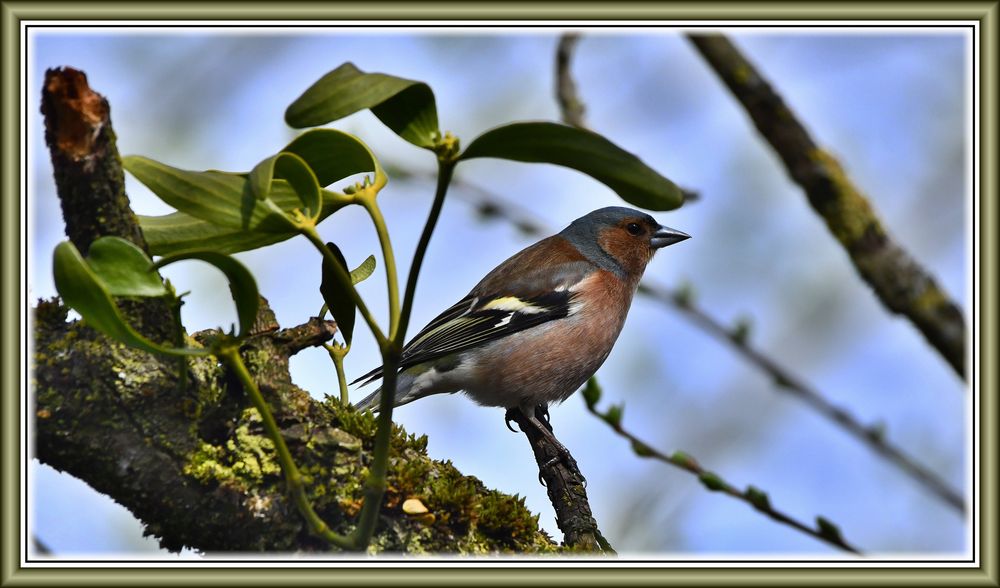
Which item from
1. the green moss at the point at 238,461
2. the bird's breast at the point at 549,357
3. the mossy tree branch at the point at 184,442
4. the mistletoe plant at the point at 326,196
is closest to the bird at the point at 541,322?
the bird's breast at the point at 549,357

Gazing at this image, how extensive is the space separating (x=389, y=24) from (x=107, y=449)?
1.84m

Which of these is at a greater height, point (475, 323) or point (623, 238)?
point (623, 238)

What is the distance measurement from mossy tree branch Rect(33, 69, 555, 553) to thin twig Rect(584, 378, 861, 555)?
989mm

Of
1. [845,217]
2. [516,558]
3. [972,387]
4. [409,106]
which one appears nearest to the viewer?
[409,106]

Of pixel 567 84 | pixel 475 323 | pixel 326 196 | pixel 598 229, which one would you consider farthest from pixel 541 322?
pixel 326 196

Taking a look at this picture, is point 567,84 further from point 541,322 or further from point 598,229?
point 541,322

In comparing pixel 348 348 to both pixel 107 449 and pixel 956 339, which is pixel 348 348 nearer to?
pixel 107 449

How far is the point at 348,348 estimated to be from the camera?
9.81 ft

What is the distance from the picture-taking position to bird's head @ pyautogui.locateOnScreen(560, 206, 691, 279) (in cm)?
620

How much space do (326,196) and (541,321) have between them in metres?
3.48

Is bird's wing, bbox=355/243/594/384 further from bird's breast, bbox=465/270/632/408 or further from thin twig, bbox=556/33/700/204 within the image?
thin twig, bbox=556/33/700/204

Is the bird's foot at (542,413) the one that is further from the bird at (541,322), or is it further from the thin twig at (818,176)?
the thin twig at (818,176)

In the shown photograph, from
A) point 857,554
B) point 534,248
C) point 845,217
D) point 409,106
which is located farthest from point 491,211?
point 409,106

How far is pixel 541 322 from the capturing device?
18.4ft
